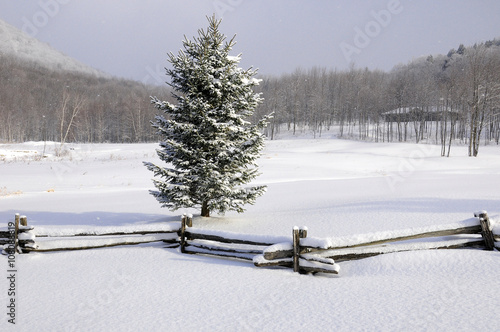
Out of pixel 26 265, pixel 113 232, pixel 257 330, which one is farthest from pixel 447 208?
pixel 26 265

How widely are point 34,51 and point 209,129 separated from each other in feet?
688

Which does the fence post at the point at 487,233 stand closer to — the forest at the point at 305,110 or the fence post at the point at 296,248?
the fence post at the point at 296,248

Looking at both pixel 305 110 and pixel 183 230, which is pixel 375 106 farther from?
pixel 183 230

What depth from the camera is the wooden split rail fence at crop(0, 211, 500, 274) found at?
610cm

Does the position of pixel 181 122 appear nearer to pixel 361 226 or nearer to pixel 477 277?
pixel 361 226

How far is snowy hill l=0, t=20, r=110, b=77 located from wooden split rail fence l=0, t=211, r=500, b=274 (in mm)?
162597

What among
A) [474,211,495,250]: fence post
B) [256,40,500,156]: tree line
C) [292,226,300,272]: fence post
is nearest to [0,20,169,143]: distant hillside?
[256,40,500,156]: tree line

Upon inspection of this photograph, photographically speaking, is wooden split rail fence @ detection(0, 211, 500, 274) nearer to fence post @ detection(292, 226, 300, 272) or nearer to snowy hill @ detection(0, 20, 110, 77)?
fence post @ detection(292, 226, 300, 272)

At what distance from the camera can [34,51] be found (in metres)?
169

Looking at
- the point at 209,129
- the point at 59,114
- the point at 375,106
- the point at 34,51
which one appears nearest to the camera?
the point at 209,129

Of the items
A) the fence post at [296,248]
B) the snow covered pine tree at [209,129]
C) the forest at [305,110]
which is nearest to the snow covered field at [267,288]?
the fence post at [296,248]

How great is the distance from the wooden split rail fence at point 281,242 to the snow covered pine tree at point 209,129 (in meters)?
2.01

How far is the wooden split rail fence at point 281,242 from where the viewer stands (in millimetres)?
6098

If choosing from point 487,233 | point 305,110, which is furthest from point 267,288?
point 305,110
